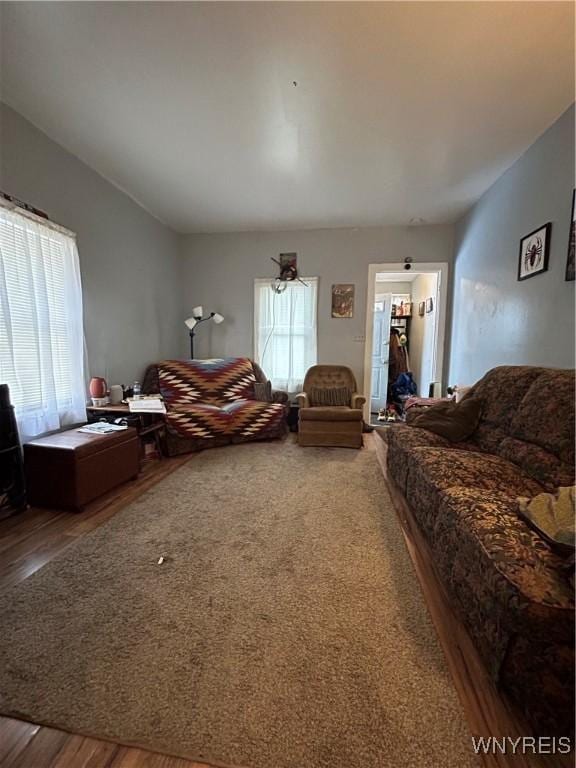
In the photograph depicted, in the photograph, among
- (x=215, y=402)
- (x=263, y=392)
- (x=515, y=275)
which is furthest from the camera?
(x=263, y=392)

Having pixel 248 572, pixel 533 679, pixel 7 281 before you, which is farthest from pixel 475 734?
pixel 7 281

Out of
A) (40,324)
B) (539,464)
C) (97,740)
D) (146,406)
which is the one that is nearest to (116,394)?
(146,406)

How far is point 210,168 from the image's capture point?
2.79m

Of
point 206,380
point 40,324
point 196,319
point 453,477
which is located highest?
point 196,319

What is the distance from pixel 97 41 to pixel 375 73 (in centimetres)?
146

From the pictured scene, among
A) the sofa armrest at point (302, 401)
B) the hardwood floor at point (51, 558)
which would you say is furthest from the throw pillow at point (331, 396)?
the hardwood floor at point (51, 558)

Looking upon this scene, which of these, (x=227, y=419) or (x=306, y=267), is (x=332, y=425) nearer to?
(x=227, y=419)

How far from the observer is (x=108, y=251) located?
3.09m

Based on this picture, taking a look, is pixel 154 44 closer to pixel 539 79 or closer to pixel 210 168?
pixel 210 168

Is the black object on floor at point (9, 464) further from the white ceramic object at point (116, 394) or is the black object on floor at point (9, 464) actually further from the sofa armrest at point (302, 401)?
the sofa armrest at point (302, 401)

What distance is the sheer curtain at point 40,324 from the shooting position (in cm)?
210

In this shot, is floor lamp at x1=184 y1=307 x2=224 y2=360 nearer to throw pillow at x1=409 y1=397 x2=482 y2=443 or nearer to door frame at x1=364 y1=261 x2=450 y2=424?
door frame at x1=364 y1=261 x2=450 y2=424

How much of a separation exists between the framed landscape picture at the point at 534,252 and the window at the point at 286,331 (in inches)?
93.0

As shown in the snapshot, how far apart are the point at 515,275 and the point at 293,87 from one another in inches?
82.2
